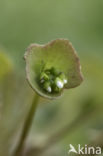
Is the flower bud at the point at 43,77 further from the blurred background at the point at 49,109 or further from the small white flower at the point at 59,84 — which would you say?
the blurred background at the point at 49,109

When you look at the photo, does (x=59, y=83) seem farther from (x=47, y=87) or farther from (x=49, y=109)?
(x=49, y=109)

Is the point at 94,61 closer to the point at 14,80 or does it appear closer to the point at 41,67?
the point at 14,80

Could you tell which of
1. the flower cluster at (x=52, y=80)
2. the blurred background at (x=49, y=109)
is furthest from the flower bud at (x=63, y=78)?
the blurred background at (x=49, y=109)

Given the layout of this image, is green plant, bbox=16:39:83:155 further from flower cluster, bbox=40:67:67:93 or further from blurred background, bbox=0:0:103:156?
blurred background, bbox=0:0:103:156

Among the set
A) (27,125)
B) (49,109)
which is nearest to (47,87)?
(27,125)

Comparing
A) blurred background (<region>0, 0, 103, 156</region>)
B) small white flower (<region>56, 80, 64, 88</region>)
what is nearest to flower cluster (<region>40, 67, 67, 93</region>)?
small white flower (<region>56, 80, 64, 88</region>)

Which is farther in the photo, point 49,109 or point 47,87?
point 49,109

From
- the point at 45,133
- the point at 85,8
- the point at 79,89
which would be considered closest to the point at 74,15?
the point at 85,8

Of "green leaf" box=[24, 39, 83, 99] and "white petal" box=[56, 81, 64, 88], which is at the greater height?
"green leaf" box=[24, 39, 83, 99]
